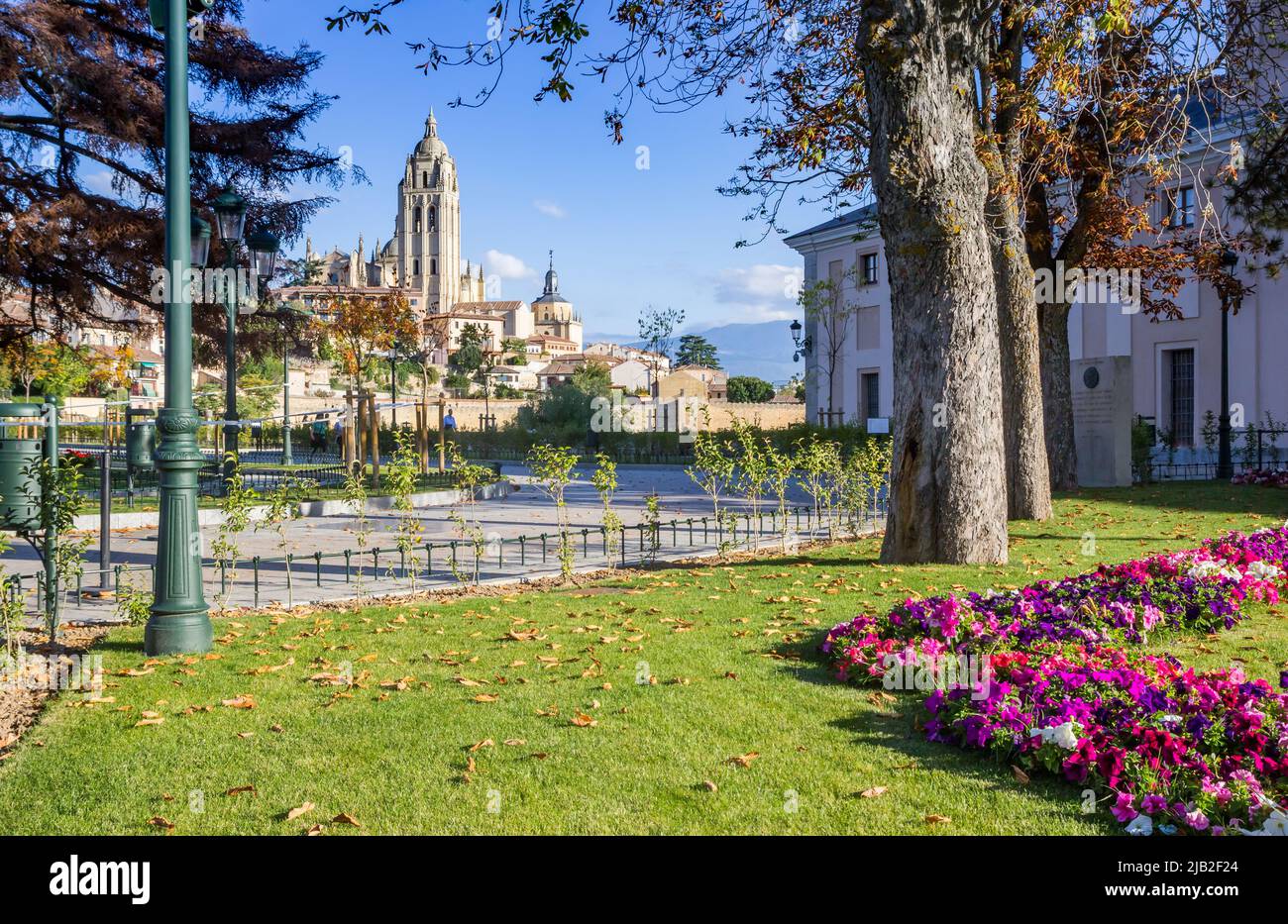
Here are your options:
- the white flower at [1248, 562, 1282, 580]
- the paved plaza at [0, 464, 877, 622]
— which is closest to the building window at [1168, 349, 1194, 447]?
the paved plaza at [0, 464, 877, 622]

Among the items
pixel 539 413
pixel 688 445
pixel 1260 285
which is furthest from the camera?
pixel 539 413

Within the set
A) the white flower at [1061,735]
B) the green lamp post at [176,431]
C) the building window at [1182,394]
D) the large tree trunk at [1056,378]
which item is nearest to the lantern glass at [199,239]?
the green lamp post at [176,431]

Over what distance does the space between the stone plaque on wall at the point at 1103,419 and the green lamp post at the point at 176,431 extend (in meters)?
15.7

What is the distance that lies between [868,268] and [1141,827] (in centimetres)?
3697

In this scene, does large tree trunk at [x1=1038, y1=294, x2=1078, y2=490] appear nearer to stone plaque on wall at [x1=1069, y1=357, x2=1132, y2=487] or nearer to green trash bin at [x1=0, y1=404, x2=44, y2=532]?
stone plaque on wall at [x1=1069, y1=357, x2=1132, y2=487]

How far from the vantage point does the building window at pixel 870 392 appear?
126 ft

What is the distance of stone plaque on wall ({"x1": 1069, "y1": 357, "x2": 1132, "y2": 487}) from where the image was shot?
17.4m

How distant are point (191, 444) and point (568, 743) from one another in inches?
130

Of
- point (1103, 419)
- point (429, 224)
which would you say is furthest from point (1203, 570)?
point (429, 224)

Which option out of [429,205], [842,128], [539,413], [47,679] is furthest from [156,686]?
[429,205]

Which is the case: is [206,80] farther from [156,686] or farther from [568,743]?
[568,743]

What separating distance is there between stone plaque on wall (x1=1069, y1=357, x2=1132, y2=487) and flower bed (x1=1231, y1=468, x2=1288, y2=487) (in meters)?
2.49

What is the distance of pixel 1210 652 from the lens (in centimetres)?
587

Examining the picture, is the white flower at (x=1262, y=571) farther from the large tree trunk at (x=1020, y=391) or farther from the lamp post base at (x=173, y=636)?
the lamp post base at (x=173, y=636)
